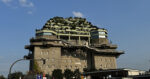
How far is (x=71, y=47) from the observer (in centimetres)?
8206

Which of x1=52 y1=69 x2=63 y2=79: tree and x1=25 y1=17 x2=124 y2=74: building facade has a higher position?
x1=25 y1=17 x2=124 y2=74: building facade

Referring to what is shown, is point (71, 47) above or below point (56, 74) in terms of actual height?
above

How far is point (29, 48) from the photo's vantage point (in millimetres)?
81250

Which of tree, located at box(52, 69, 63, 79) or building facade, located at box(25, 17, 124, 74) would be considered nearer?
tree, located at box(52, 69, 63, 79)

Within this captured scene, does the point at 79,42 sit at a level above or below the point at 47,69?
above

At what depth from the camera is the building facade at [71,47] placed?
76688 millimetres

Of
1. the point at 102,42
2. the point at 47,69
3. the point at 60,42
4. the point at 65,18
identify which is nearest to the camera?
the point at 47,69

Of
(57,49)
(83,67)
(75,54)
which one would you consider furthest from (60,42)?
(83,67)

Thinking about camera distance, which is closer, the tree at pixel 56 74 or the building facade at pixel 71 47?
the tree at pixel 56 74

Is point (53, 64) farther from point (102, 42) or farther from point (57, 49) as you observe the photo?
point (102, 42)

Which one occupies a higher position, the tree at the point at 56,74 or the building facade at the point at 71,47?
the building facade at the point at 71,47

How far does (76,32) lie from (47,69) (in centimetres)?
2328

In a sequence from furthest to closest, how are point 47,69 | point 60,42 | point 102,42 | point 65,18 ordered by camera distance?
point 65,18 < point 102,42 < point 60,42 < point 47,69

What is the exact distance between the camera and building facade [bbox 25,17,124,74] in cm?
7669
